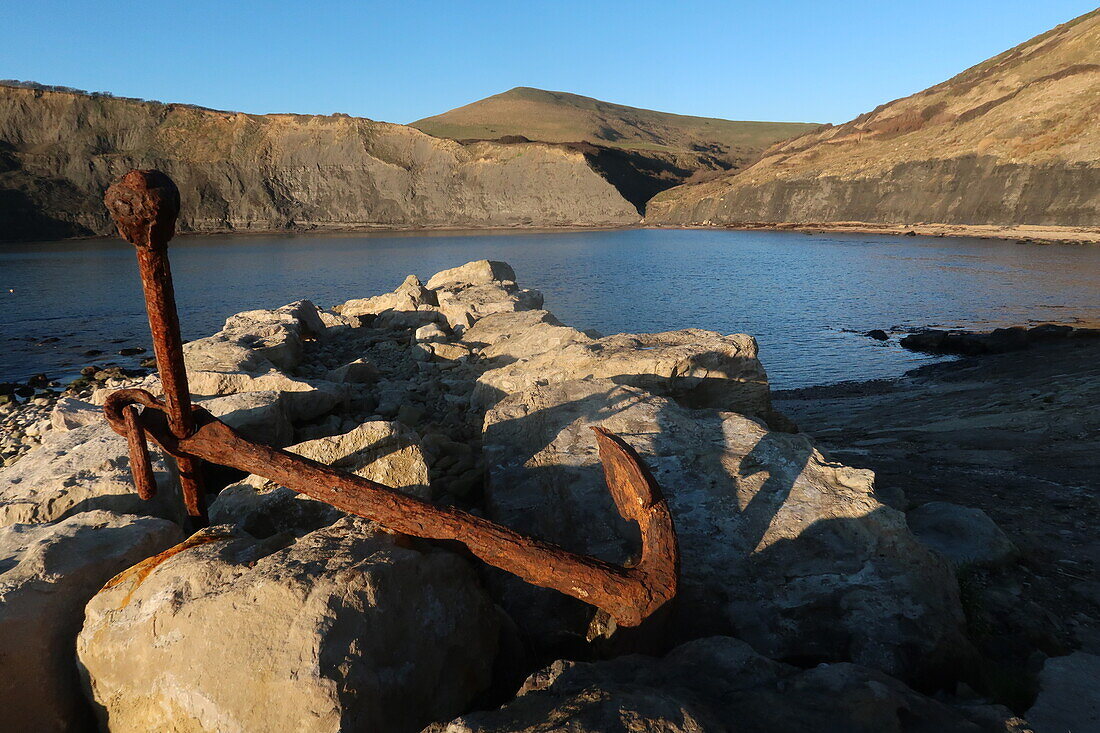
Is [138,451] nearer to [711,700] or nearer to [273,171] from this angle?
[711,700]

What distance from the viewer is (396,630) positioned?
6.84 feet

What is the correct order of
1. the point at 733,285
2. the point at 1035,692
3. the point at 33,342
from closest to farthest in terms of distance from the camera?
the point at 1035,692, the point at 33,342, the point at 733,285

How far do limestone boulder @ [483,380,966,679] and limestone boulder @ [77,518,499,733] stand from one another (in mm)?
741

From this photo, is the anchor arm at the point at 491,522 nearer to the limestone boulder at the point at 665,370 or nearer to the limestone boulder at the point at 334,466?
the limestone boulder at the point at 334,466

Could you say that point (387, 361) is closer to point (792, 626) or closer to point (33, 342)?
point (792, 626)

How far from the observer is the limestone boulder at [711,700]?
1601 mm

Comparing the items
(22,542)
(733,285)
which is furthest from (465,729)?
(733,285)

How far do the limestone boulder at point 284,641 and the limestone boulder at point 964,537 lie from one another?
302 cm

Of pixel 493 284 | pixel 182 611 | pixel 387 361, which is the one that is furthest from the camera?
pixel 493 284

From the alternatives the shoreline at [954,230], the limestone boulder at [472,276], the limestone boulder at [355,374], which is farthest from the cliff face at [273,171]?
the limestone boulder at [355,374]

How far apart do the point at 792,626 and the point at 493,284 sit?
12.7 metres

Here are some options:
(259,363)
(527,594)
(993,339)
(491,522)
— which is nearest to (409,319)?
(259,363)

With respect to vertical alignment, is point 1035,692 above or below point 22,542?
below

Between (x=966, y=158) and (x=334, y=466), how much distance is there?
218ft
